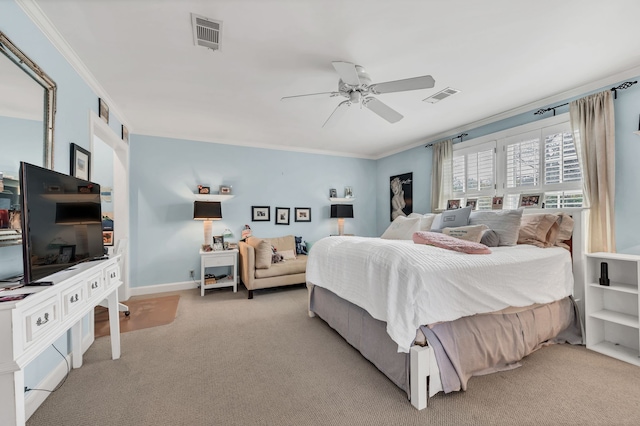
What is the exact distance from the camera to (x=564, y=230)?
2.68 meters

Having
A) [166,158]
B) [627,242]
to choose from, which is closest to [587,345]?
[627,242]

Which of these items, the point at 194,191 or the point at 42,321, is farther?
the point at 194,191

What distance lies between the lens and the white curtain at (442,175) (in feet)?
14.6

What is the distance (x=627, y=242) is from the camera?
262 cm

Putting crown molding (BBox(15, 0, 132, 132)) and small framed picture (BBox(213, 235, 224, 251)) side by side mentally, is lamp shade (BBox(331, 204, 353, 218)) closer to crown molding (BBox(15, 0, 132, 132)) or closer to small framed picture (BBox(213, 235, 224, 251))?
small framed picture (BBox(213, 235, 224, 251))

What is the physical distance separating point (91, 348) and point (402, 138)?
16.7 feet

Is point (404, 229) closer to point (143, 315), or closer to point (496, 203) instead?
point (496, 203)

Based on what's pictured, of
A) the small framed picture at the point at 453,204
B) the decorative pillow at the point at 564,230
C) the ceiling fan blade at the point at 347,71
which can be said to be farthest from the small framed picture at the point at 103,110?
the decorative pillow at the point at 564,230

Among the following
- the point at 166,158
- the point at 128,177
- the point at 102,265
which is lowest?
the point at 102,265

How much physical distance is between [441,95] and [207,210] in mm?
3755

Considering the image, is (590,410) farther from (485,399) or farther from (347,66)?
(347,66)

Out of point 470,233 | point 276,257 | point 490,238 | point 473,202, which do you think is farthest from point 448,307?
point 276,257

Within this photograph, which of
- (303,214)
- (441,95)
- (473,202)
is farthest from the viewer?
(303,214)

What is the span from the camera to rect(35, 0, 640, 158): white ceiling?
1.82 metres
